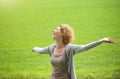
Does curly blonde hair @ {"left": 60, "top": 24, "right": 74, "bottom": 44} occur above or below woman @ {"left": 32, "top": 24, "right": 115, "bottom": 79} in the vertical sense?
above

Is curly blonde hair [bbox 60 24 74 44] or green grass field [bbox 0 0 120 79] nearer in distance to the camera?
curly blonde hair [bbox 60 24 74 44]

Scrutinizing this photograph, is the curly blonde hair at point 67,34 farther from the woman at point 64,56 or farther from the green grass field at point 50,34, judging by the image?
the green grass field at point 50,34

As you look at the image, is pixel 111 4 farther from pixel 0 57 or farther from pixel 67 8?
pixel 0 57

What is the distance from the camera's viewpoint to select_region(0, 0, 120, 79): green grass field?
4102 millimetres

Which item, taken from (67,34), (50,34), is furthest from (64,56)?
(50,34)

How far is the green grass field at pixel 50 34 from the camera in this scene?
4102mm

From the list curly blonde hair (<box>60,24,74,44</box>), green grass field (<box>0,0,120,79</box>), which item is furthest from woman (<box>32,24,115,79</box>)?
green grass field (<box>0,0,120,79</box>)

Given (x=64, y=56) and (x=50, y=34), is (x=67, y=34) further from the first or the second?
(x=50, y=34)

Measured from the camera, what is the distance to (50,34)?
13.8 feet

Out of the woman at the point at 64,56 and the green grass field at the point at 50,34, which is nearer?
the woman at the point at 64,56

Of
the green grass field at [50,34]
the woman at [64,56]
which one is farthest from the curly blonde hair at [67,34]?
the green grass field at [50,34]

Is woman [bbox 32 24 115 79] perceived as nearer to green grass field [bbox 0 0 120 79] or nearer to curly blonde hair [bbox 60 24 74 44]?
curly blonde hair [bbox 60 24 74 44]

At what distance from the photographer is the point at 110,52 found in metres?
4.11

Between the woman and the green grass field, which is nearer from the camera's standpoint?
the woman
